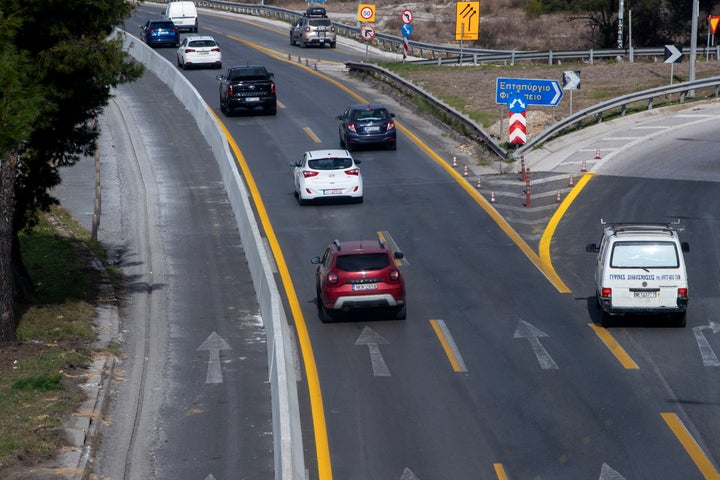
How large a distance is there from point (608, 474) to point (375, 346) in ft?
21.7

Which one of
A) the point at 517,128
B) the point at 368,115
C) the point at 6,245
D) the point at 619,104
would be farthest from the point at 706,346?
the point at 619,104

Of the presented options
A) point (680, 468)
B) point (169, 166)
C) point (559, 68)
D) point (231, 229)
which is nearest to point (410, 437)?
point (680, 468)

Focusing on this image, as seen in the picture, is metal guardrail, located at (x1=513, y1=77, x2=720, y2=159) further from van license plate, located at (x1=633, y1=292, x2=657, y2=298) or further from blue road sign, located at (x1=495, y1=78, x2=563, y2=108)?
van license plate, located at (x1=633, y1=292, x2=657, y2=298)

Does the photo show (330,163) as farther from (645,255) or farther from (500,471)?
(500,471)

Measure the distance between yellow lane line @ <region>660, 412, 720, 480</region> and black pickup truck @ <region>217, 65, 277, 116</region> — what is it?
30029 mm

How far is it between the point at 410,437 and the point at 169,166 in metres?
22.6

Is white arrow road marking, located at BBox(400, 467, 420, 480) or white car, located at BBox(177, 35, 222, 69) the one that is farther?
white car, located at BBox(177, 35, 222, 69)

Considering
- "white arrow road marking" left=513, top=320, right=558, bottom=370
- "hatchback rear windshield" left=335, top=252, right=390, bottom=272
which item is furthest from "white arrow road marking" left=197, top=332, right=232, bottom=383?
"white arrow road marking" left=513, top=320, right=558, bottom=370

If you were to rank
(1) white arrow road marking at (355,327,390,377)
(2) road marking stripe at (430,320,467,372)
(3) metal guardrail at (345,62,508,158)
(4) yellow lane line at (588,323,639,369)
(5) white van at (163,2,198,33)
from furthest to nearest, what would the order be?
1. (5) white van at (163,2,198,33)
2. (3) metal guardrail at (345,62,508,158)
3. (2) road marking stripe at (430,320,467,372)
4. (4) yellow lane line at (588,323,639,369)
5. (1) white arrow road marking at (355,327,390,377)

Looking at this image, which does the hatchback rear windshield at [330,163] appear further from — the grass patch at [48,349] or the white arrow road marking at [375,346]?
the white arrow road marking at [375,346]

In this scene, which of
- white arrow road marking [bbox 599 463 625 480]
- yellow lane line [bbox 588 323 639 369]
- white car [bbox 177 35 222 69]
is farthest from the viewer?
white car [bbox 177 35 222 69]

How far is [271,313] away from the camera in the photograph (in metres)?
18.4

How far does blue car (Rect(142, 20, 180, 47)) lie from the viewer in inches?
2594

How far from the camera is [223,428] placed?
16297 mm
